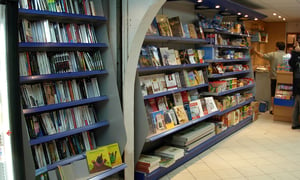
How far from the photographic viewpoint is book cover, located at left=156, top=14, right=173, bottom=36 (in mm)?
4471

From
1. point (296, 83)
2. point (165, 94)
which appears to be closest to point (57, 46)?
point (165, 94)

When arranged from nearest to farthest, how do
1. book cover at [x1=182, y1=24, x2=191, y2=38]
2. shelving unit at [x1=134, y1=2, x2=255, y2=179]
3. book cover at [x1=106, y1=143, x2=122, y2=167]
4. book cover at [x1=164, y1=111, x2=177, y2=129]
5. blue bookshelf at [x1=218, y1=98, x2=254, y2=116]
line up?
book cover at [x1=106, y1=143, x2=122, y2=167] < shelving unit at [x1=134, y1=2, x2=255, y2=179] < book cover at [x1=164, y1=111, x2=177, y2=129] < book cover at [x1=182, y1=24, x2=191, y2=38] < blue bookshelf at [x1=218, y1=98, x2=254, y2=116]

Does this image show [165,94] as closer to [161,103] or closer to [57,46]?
[161,103]

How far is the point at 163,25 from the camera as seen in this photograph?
4.54 metres

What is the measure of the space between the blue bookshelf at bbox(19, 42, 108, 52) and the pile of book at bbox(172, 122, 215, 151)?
2100 mm

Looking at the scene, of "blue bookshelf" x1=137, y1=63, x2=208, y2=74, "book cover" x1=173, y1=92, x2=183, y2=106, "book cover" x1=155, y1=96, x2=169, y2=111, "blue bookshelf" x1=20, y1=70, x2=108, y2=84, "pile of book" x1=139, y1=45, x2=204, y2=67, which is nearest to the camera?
"blue bookshelf" x1=20, y1=70, x2=108, y2=84

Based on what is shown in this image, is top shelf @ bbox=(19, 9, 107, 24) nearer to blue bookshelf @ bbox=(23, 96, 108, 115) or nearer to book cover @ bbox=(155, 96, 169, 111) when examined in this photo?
blue bookshelf @ bbox=(23, 96, 108, 115)

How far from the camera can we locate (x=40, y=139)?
2.73m

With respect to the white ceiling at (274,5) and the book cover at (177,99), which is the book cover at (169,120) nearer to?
the book cover at (177,99)

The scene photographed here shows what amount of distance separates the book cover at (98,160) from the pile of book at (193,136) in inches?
67.9

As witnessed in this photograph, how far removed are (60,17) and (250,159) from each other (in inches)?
143

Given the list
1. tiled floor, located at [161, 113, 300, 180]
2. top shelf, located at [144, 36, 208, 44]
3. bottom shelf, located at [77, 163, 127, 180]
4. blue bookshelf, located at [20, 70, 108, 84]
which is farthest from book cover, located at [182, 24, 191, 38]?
bottom shelf, located at [77, 163, 127, 180]

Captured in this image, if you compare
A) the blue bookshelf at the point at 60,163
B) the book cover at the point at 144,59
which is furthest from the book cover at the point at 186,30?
the blue bookshelf at the point at 60,163

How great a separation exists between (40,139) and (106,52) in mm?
1194
